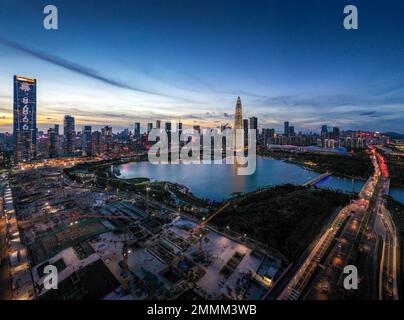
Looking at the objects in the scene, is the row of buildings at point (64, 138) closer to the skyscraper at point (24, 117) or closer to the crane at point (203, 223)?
the skyscraper at point (24, 117)

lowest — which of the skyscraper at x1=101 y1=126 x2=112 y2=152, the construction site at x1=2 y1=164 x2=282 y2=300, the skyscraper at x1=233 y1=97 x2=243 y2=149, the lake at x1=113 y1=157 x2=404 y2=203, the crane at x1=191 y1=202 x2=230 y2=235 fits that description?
the construction site at x1=2 y1=164 x2=282 y2=300

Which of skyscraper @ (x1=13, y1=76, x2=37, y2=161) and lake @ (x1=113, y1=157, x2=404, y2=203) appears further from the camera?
skyscraper @ (x1=13, y1=76, x2=37, y2=161)

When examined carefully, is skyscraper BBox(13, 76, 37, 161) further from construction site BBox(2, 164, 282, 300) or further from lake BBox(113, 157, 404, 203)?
construction site BBox(2, 164, 282, 300)

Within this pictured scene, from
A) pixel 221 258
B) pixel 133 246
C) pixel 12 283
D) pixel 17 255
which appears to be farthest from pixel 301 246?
pixel 17 255

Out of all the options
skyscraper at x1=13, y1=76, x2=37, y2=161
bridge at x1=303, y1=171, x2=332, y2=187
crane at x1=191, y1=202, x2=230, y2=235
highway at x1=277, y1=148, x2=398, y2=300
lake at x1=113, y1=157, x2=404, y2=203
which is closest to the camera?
highway at x1=277, y1=148, x2=398, y2=300

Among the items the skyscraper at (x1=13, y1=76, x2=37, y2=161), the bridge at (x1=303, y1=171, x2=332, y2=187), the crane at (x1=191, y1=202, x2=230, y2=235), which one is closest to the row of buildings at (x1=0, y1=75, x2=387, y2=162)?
the skyscraper at (x1=13, y1=76, x2=37, y2=161)
